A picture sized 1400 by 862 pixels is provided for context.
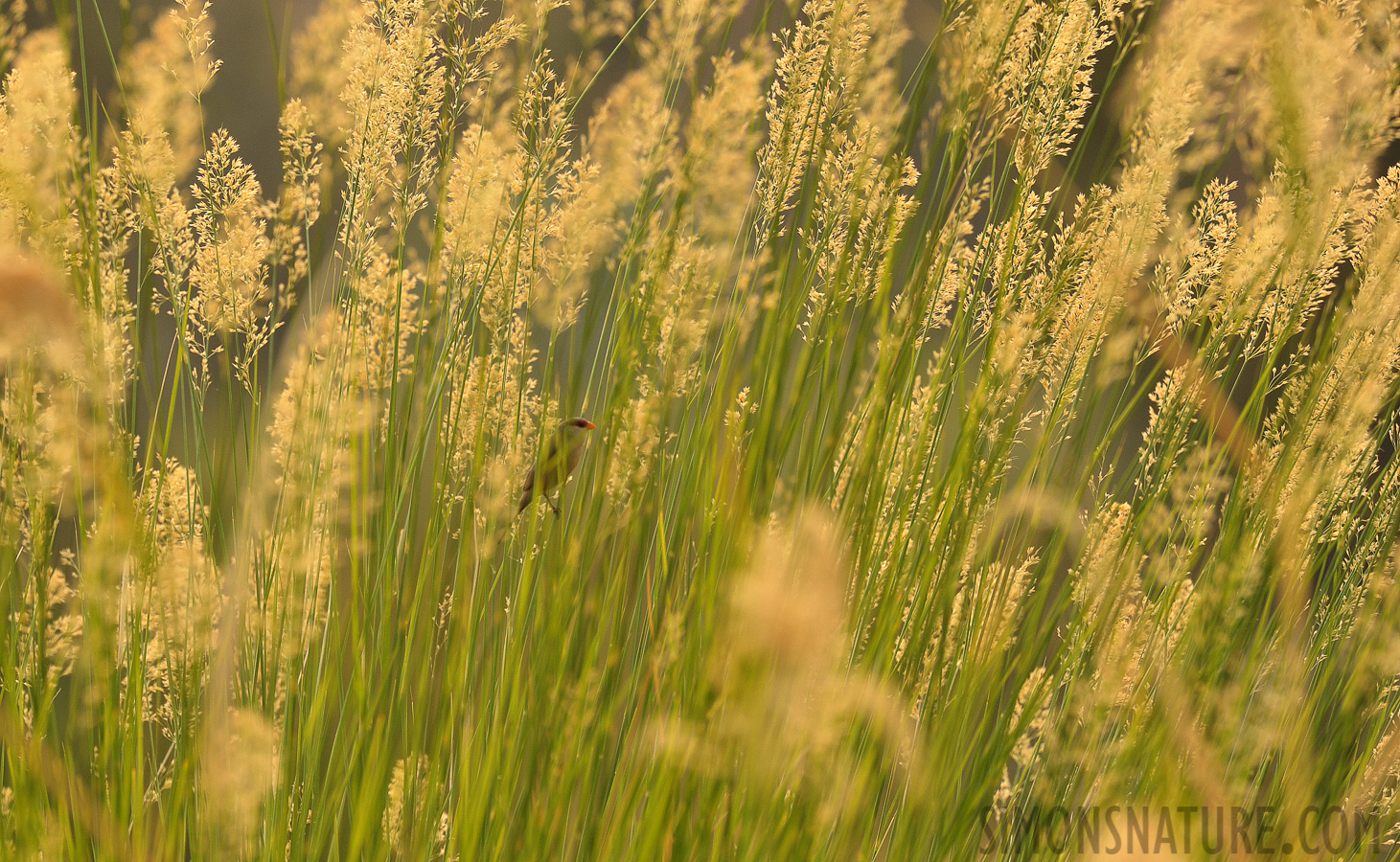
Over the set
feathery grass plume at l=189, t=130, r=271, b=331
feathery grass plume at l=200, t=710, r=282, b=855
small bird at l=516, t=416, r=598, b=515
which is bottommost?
feathery grass plume at l=200, t=710, r=282, b=855

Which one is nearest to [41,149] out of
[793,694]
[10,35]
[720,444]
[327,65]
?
[10,35]

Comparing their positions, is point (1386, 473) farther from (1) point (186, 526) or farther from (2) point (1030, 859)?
(1) point (186, 526)

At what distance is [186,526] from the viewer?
0.77 metres

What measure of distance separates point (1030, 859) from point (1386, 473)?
52 centimetres

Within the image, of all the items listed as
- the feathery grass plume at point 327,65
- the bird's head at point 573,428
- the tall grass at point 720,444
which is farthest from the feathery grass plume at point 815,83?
the feathery grass plume at point 327,65

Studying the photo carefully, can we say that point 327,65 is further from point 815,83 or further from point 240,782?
point 240,782

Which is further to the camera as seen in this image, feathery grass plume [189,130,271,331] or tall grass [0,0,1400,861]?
feathery grass plume [189,130,271,331]

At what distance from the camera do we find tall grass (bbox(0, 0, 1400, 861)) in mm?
523

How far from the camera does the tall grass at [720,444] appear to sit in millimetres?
523

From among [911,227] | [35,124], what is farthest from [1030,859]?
[35,124]

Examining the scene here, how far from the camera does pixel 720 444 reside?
0.66 meters

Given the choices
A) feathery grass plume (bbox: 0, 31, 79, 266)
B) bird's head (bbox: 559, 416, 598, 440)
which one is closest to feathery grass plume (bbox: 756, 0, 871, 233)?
bird's head (bbox: 559, 416, 598, 440)

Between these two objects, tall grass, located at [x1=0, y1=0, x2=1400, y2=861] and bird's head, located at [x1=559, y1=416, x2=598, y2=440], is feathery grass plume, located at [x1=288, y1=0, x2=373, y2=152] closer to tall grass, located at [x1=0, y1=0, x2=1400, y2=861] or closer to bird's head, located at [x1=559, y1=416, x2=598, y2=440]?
tall grass, located at [x1=0, y1=0, x2=1400, y2=861]

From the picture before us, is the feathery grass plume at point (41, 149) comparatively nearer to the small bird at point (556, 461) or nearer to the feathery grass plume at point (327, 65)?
the feathery grass plume at point (327, 65)
